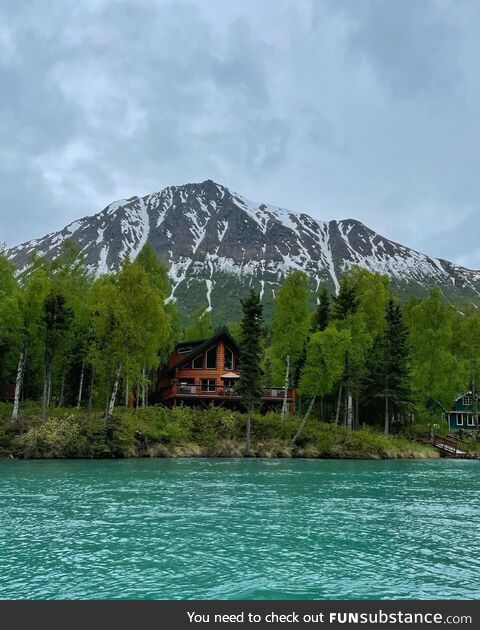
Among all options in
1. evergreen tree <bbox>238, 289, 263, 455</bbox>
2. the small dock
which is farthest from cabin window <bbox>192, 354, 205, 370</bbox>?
the small dock

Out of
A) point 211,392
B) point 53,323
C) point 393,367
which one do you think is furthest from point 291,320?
point 53,323

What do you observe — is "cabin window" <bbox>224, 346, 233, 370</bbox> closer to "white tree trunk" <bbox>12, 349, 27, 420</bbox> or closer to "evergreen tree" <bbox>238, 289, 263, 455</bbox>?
"evergreen tree" <bbox>238, 289, 263, 455</bbox>

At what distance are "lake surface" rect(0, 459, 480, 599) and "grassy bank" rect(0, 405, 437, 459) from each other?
38.1 ft

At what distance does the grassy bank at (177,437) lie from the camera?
37.4 metres

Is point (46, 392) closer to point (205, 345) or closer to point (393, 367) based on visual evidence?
point (205, 345)

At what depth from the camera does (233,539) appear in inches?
532

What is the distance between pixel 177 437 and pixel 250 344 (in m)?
9.73

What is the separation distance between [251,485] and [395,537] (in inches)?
433

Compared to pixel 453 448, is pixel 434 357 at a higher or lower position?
higher

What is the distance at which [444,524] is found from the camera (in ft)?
53.7

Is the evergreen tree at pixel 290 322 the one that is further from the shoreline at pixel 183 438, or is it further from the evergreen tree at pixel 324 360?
the shoreline at pixel 183 438

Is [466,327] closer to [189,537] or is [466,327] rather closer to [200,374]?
[200,374]

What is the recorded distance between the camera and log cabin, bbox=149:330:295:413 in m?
54.1

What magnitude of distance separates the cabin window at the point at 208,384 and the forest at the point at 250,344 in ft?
19.3
